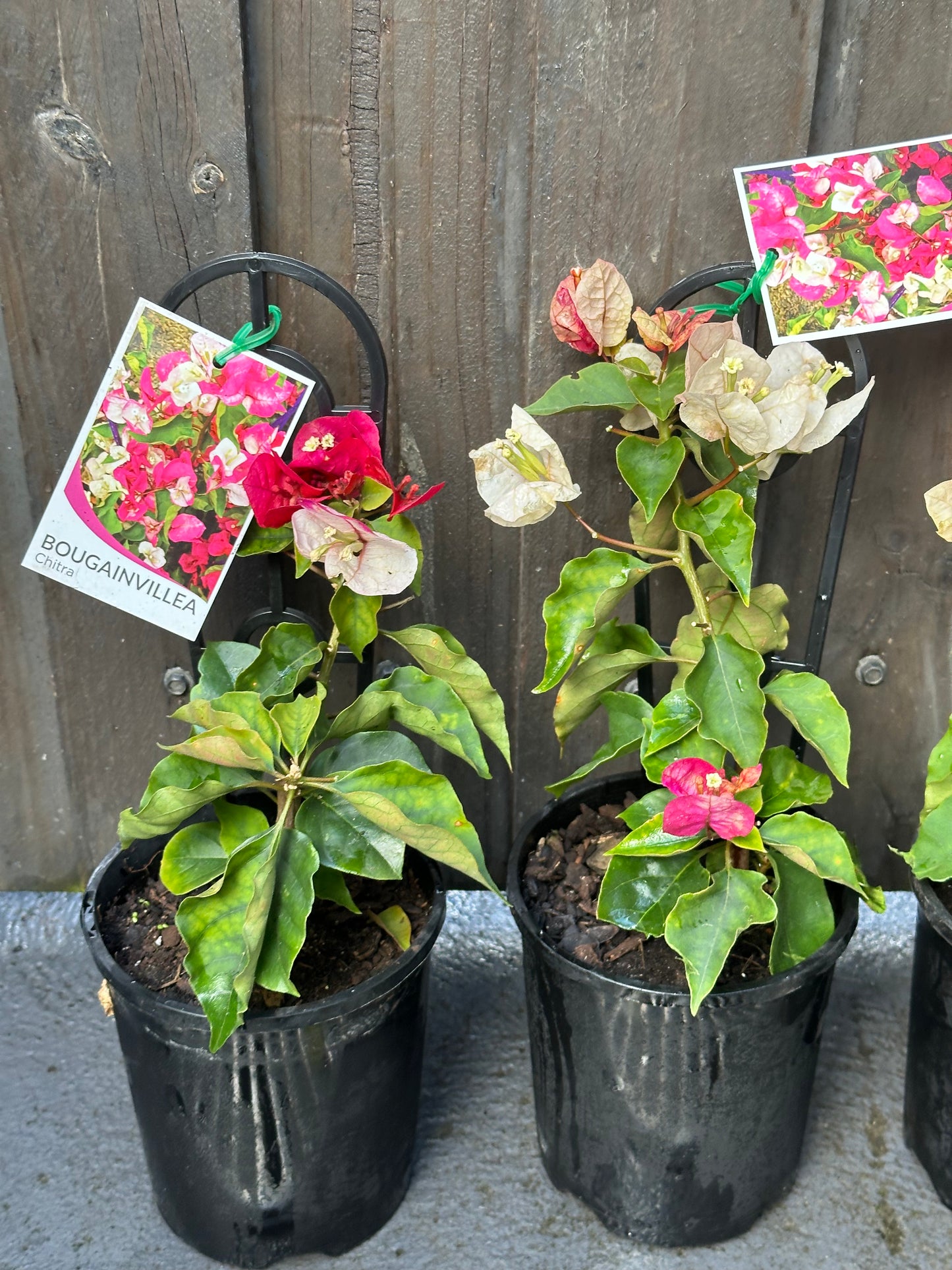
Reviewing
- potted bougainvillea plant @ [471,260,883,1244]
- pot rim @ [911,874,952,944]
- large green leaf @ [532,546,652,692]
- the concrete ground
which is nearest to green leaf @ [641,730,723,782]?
potted bougainvillea plant @ [471,260,883,1244]

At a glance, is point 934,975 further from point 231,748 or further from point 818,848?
point 231,748

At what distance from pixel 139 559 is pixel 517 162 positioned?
0.51 metres

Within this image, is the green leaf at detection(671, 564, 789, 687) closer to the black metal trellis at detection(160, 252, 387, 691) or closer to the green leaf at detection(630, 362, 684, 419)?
the green leaf at detection(630, 362, 684, 419)

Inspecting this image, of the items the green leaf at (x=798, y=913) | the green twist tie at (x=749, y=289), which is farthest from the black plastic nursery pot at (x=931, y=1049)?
the green twist tie at (x=749, y=289)

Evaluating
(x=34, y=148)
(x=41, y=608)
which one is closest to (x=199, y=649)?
(x=41, y=608)

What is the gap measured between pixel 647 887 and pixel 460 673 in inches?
9.9

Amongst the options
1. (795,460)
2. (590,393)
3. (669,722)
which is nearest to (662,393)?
(590,393)

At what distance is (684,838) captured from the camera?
915 mm

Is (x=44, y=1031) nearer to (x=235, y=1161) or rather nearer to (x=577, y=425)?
(x=235, y=1161)

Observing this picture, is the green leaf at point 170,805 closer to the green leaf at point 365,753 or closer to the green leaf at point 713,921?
the green leaf at point 365,753

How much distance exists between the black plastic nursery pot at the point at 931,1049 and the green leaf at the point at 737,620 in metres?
0.26

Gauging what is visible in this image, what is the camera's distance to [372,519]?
95cm

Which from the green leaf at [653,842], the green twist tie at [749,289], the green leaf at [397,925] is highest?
the green twist tie at [749,289]

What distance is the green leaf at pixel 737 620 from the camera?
3.30ft
